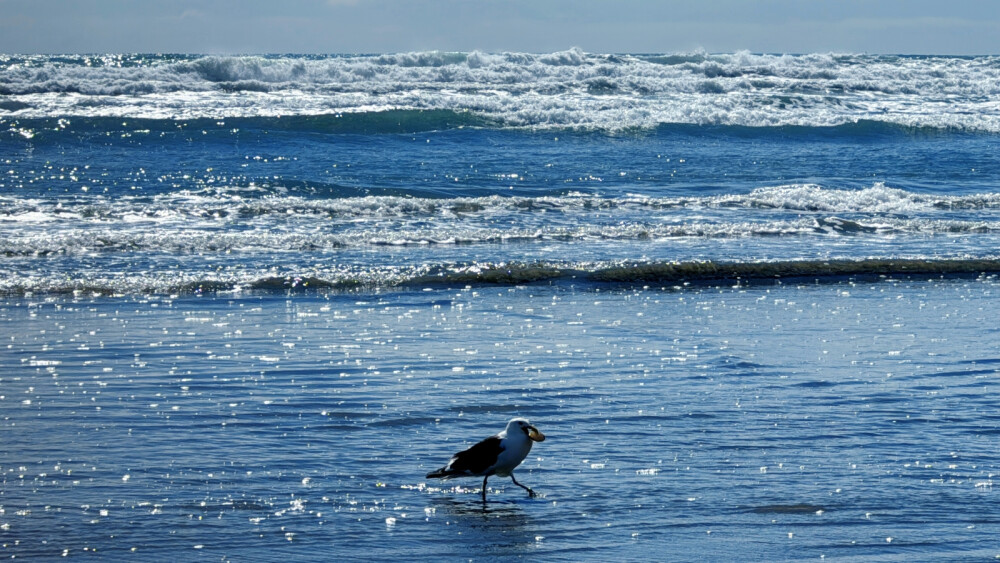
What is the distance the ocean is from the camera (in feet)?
16.1

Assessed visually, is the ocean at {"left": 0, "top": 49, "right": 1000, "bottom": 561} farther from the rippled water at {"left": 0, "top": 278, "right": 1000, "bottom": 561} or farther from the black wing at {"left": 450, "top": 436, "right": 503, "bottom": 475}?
the black wing at {"left": 450, "top": 436, "right": 503, "bottom": 475}

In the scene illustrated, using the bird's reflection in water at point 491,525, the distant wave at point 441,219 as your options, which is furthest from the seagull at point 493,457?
the distant wave at point 441,219

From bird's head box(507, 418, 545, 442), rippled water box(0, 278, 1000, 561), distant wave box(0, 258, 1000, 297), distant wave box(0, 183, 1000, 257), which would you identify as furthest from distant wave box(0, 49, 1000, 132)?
A: bird's head box(507, 418, 545, 442)

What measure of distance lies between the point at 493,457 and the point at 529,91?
29.0 m

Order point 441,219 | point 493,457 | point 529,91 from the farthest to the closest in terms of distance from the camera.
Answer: point 529,91 < point 441,219 < point 493,457

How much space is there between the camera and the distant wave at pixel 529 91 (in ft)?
89.8

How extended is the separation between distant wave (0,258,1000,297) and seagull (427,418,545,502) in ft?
18.5

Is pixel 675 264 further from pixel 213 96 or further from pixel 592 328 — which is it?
pixel 213 96

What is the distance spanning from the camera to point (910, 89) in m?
38.2

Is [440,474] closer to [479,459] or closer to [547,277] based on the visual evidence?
[479,459]

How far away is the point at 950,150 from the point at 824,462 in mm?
20725

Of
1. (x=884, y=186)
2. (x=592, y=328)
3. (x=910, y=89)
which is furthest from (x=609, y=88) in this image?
(x=592, y=328)

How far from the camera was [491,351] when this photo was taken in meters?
8.11

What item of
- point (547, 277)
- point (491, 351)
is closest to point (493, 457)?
point (491, 351)
